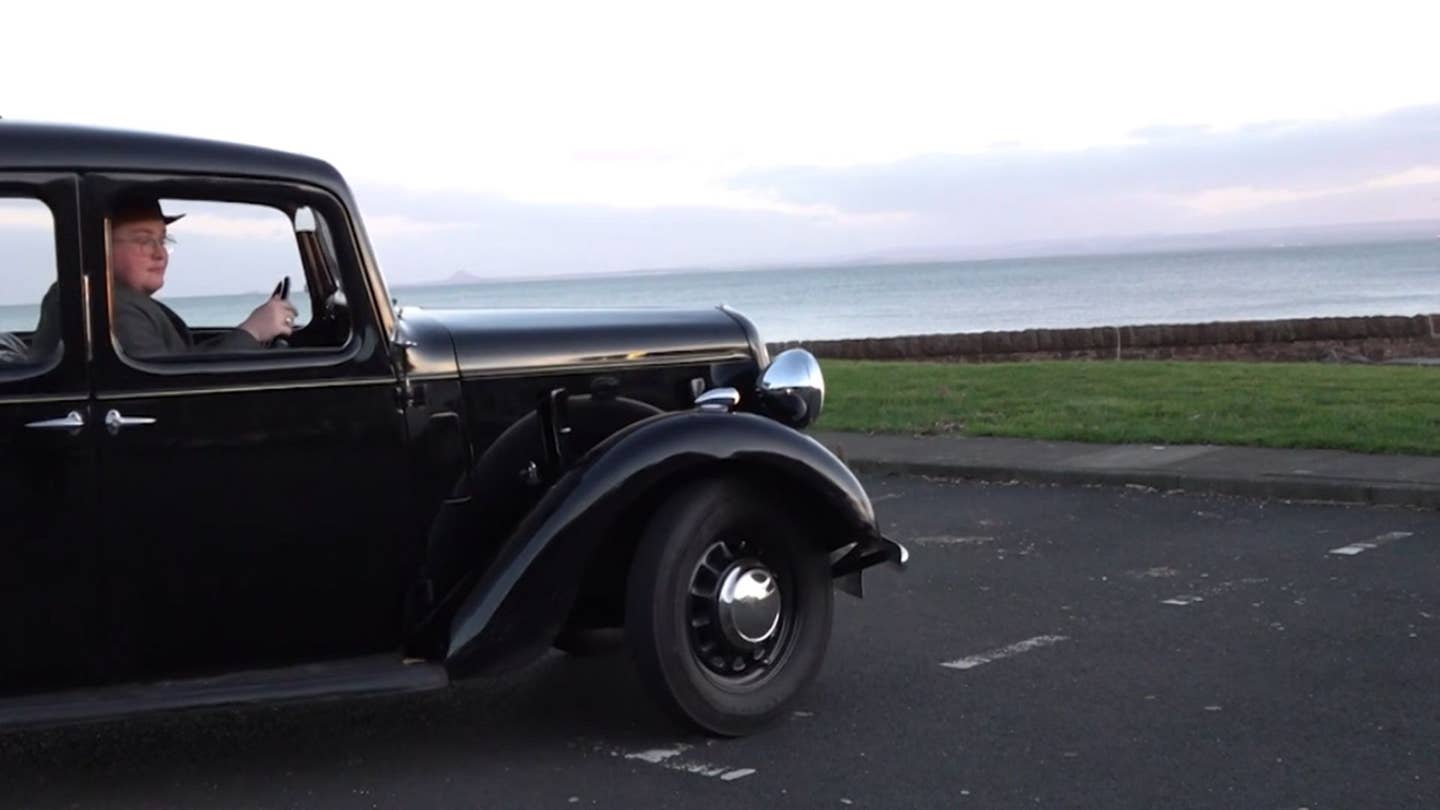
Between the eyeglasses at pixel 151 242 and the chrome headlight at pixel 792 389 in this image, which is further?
the chrome headlight at pixel 792 389

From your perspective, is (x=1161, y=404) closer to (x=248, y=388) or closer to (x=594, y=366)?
(x=594, y=366)

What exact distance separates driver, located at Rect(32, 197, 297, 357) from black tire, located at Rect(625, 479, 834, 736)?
1422 millimetres

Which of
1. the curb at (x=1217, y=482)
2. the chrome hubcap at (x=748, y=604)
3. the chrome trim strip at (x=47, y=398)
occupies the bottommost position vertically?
the curb at (x=1217, y=482)

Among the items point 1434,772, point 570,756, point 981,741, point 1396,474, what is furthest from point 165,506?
point 1396,474

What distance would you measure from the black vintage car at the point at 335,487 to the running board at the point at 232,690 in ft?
0.03

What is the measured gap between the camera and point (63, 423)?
4.61m

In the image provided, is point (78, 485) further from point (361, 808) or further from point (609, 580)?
point (609, 580)

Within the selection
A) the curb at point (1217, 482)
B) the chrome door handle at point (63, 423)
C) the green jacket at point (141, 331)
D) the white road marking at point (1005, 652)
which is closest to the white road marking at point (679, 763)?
the white road marking at point (1005, 652)

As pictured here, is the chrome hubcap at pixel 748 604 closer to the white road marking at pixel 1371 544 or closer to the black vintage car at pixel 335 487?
the black vintage car at pixel 335 487

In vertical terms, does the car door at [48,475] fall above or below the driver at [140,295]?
below

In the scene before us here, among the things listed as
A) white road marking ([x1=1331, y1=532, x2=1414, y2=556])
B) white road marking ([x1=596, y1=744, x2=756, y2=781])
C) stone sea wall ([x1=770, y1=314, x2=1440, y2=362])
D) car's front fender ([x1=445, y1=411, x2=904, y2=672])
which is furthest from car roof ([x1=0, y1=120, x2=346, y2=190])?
stone sea wall ([x1=770, y1=314, x2=1440, y2=362])

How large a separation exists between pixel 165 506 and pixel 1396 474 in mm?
7097

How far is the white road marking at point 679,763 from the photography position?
4996mm

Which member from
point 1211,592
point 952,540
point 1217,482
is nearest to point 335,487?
point 1211,592
